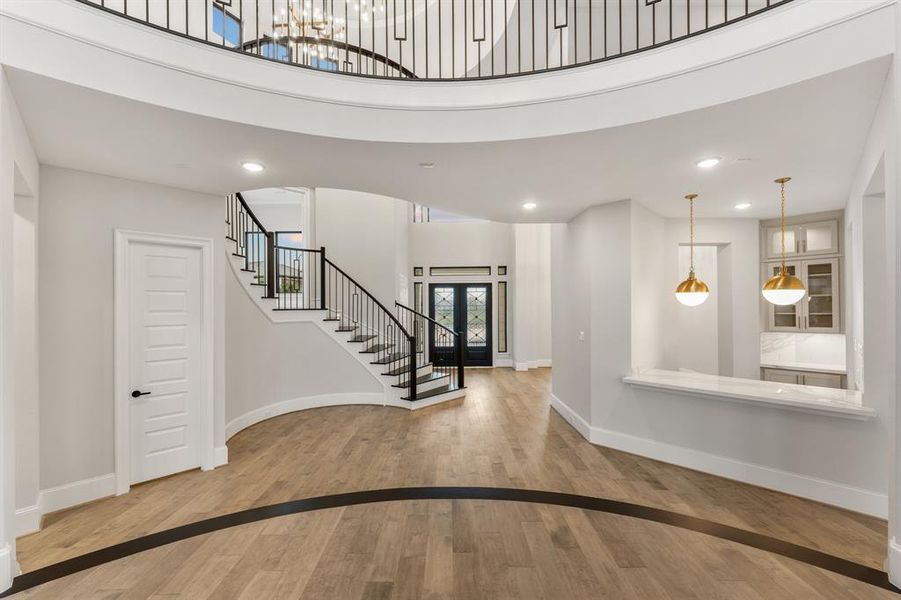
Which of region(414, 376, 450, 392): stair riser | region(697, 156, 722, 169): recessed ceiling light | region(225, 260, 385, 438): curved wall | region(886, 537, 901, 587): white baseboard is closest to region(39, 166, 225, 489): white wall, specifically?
region(225, 260, 385, 438): curved wall

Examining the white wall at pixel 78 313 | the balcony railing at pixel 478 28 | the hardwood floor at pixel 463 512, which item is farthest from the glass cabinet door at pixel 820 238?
the white wall at pixel 78 313

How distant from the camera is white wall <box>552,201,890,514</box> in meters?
3.23

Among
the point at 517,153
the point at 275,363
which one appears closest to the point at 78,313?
the point at 275,363

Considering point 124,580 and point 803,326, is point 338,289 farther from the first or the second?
point 803,326

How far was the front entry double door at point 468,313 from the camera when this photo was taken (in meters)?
10.6

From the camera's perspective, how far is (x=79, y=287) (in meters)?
3.36

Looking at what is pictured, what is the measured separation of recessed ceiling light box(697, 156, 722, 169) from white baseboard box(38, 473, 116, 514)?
5.54m

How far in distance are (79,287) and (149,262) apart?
0.55 meters

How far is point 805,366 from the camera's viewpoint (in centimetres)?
541

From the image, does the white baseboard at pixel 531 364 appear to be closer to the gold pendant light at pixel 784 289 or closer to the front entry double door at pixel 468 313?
the front entry double door at pixel 468 313

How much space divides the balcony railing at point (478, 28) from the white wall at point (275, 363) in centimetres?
299

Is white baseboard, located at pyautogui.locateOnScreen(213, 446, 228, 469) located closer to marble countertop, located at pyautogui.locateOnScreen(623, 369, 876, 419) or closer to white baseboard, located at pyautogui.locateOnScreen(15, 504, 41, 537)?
white baseboard, located at pyautogui.locateOnScreen(15, 504, 41, 537)

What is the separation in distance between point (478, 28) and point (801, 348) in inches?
271

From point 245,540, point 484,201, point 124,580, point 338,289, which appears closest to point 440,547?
point 245,540
